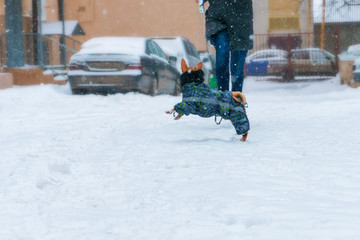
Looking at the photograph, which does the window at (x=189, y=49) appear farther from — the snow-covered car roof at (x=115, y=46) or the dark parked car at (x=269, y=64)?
the dark parked car at (x=269, y=64)

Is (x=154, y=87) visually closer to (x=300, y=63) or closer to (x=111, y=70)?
(x=111, y=70)

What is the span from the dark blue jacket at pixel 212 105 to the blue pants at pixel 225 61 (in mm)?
1027

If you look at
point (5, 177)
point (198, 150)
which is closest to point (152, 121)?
point (198, 150)

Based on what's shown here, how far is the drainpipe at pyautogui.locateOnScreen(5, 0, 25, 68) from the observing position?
12648 millimetres

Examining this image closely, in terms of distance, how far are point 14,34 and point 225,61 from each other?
8618 mm

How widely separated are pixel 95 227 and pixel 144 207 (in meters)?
0.32

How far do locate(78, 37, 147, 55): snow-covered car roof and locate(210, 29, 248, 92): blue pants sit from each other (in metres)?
4.63

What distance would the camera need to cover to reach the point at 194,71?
4441 mm

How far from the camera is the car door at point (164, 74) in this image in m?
10.7

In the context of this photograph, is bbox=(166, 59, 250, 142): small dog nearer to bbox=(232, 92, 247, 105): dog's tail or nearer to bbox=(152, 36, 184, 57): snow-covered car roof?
bbox=(232, 92, 247, 105): dog's tail

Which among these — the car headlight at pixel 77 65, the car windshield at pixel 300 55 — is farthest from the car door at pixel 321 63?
the car headlight at pixel 77 65

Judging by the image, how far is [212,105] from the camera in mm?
4367

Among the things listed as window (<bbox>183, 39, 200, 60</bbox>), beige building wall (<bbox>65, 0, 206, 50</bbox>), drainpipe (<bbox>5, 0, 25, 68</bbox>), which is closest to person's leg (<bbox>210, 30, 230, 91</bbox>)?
window (<bbox>183, 39, 200, 60</bbox>)

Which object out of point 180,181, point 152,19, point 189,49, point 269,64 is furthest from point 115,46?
point 152,19
